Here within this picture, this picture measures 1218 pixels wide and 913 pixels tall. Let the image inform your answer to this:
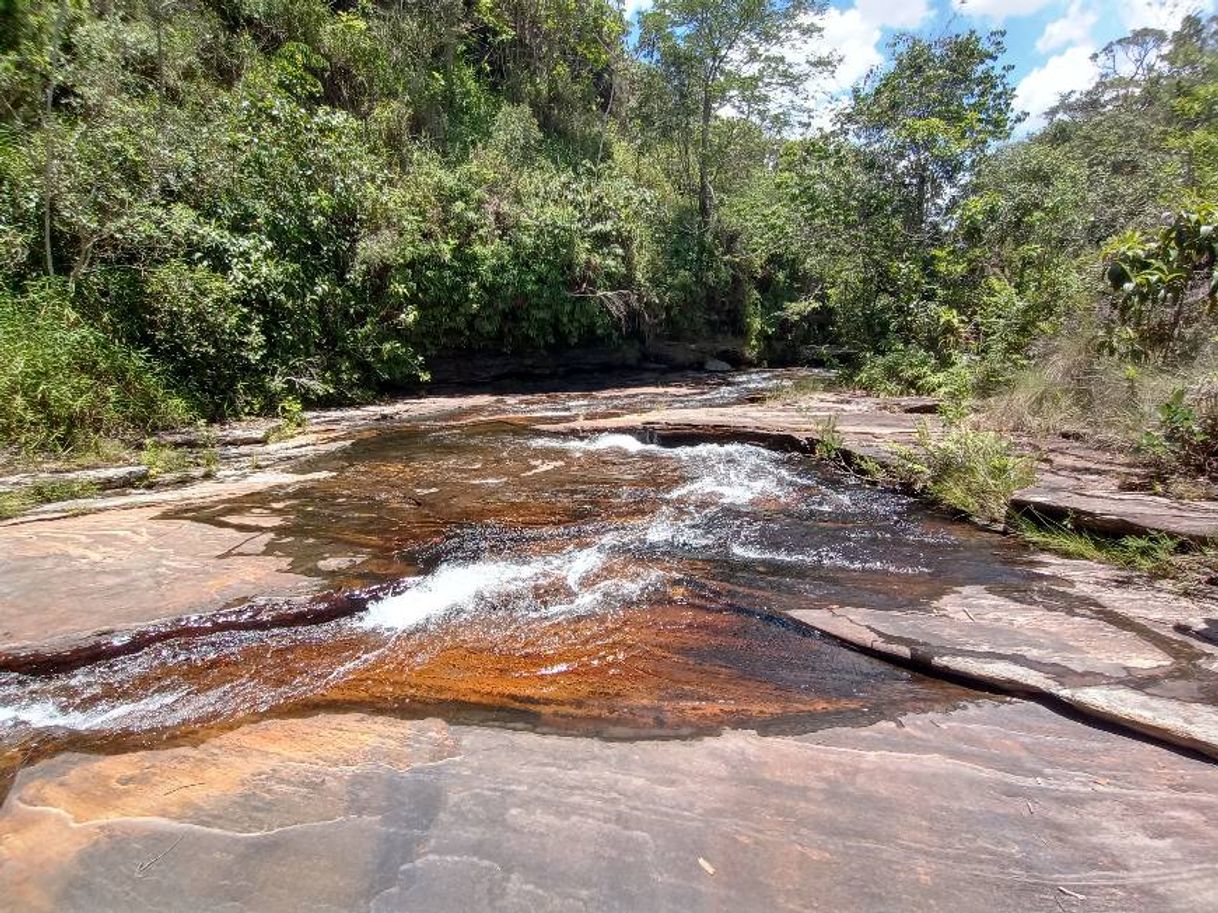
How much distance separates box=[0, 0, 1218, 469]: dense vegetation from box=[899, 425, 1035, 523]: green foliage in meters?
1.07

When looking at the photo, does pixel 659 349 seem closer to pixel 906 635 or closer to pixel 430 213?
pixel 430 213

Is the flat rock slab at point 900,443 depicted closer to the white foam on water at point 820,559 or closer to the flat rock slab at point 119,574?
the white foam on water at point 820,559

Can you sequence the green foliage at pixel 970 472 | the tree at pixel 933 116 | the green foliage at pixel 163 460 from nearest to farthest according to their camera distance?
1. the green foliage at pixel 970 472
2. the green foliage at pixel 163 460
3. the tree at pixel 933 116

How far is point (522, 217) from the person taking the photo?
44.8 ft

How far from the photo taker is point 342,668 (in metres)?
2.98

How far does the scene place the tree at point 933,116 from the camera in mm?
11922

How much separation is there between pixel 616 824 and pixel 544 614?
1644 millimetres

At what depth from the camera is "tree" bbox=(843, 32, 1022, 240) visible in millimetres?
11922

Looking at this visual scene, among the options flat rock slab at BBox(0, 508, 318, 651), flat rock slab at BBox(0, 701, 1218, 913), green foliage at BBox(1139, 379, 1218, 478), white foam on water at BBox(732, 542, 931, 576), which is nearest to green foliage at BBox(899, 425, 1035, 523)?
green foliage at BBox(1139, 379, 1218, 478)

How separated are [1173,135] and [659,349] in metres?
10.9

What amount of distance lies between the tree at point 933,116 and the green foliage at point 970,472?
8456mm

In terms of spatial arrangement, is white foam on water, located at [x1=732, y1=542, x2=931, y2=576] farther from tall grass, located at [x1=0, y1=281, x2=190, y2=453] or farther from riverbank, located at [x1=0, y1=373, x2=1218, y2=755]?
tall grass, located at [x1=0, y1=281, x2=190, y2=453]

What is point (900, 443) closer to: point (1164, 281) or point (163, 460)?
point (1164, 281)

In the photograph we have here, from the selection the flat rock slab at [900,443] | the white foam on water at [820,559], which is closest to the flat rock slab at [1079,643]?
the white foam on water at [820,559]
